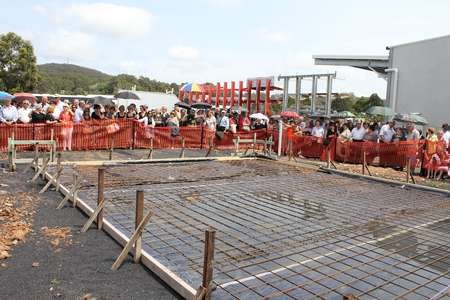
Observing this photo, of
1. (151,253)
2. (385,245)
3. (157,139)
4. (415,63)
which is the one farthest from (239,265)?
(415,63)

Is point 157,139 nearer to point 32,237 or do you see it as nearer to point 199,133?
point 199,133

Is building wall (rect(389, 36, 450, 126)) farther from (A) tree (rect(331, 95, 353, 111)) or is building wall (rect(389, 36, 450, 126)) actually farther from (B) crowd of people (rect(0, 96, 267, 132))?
(A) tree (rect(331, 95, 353, 111))

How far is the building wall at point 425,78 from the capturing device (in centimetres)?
1853

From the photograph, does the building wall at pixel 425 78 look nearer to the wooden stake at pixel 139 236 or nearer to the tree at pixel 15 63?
the wooden stake at pixel 139 236

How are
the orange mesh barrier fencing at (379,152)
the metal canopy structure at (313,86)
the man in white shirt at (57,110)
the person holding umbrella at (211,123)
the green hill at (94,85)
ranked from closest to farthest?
the orange mesh barrier fencing at (379,152)
the man in white shirt at (57,110)
the person holding umbrella at (211,123)
the metal canopy structure at (313,86)
the green hill at (94,85)

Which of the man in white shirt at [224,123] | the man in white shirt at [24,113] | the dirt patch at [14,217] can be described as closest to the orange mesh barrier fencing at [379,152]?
the man in white shirt at [224,123]

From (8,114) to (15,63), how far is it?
34305 mm

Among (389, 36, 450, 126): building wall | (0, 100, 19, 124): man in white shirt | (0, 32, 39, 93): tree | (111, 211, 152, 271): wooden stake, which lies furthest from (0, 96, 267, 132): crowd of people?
(0, 32, 39, 93): tree

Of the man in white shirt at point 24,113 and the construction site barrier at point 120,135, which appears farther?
the man in white shirt at point 24,113

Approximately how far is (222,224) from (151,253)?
1515 millimetres

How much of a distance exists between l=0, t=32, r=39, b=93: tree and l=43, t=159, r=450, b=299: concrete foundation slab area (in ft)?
126

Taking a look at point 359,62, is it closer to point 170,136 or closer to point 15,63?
point 170,136

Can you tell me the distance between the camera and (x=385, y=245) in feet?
18.6

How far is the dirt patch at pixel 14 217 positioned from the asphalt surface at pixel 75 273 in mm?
108
